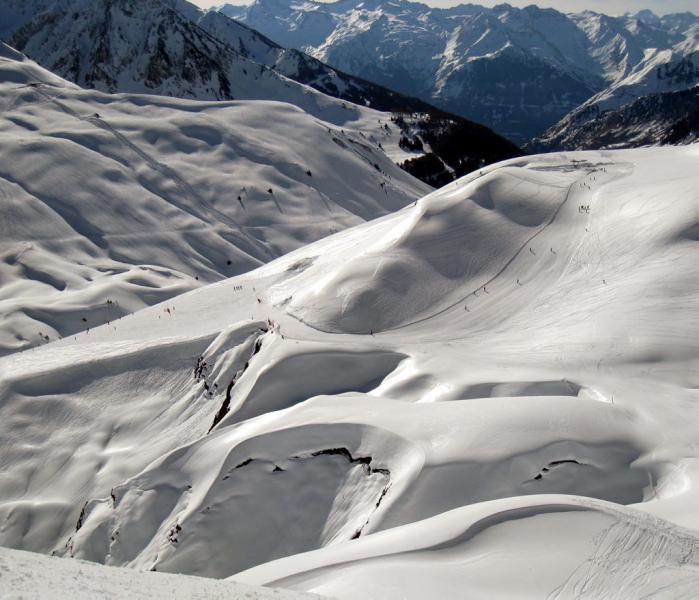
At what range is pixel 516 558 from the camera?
5.97 m

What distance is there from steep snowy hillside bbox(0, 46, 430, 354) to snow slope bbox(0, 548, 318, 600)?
23.1 metres

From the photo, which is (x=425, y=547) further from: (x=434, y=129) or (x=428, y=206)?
(x=434, y=129)

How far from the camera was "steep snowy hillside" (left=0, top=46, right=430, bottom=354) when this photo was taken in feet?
102

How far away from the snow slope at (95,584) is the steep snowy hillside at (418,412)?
127 centimetres

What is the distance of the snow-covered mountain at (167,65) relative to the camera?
92.7m

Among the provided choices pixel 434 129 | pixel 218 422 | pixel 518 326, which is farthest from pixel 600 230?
pixel 434 129

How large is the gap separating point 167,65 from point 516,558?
352 ft

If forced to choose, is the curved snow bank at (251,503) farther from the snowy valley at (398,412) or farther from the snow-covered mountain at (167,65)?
the snow-covered mountain at (167,65)

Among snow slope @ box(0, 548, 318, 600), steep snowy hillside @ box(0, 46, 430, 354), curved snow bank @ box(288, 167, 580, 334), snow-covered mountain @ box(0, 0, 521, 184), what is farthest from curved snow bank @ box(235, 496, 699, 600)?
snow-covered mountain @ box(0, 0, 521, 184)

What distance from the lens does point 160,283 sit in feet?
103

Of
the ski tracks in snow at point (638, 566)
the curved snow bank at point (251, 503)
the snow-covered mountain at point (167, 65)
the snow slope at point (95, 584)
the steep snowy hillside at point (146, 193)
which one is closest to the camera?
the snow slope at point (95, 584)

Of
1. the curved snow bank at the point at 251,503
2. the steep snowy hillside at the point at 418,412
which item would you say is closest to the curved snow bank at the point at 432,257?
the steep snowy hillside at the point at 418,412

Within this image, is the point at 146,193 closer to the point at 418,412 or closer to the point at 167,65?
the point at 418,412

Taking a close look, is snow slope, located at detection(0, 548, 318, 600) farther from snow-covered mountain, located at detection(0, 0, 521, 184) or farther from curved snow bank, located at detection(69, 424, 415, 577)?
snow-covered mountain, located at detection(0, 0, 521, 184)
